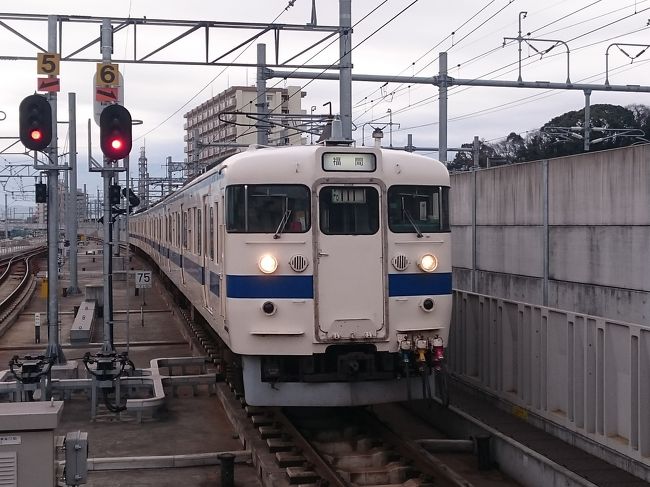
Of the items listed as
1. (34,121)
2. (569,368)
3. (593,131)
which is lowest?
(569,368)

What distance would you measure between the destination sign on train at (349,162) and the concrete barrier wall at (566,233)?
3.37m

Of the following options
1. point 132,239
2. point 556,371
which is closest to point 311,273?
point 556,371

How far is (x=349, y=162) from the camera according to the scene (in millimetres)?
9242

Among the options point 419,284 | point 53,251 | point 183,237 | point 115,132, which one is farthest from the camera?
point 183,237

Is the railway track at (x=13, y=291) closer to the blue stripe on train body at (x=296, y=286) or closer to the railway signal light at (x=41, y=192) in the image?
the railway signal light at (x=41, y=192)

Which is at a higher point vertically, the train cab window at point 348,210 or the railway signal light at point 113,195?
the railway signal light at point 113,195

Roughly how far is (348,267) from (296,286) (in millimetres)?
566

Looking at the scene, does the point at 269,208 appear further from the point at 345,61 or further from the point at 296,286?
the point at 345,61

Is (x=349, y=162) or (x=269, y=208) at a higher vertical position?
(x=349, y=162)

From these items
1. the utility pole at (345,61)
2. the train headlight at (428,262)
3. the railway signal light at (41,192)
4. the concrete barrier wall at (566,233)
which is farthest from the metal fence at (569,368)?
the railway signal light at (41,192)

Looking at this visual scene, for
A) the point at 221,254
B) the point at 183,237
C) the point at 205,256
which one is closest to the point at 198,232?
the point at 205,256

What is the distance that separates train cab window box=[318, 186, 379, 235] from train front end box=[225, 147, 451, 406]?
0.01 m

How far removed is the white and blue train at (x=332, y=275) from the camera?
8977 mm

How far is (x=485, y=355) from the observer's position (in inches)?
426
